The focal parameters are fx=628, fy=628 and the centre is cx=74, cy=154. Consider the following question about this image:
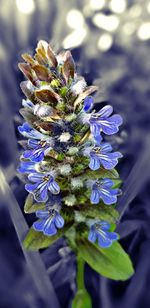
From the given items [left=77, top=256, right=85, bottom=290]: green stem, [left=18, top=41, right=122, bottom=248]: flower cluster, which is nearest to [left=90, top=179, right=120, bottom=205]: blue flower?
[left=18, top=41, right=122, bottom=248]: flower cluster

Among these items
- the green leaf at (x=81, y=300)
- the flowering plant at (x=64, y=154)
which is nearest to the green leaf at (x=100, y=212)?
A: the flowering plant at (x=64, y=154)

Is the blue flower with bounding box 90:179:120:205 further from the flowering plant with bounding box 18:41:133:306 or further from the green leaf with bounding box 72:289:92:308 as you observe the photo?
the green leaf with bounding box 72:289:92:308

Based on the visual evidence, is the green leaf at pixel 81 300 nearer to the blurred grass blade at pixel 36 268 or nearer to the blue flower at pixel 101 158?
the blurred grass blade at pixel 36 268

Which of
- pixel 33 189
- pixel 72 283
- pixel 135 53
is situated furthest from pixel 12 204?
pixel 135 53

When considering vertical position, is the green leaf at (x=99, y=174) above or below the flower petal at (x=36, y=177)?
below

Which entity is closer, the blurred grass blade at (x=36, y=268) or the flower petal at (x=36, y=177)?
the flower petal at (x=36, y=177)

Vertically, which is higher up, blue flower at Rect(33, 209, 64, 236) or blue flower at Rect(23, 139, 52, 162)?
blue flower at Rect(23, 139, 52, 162)

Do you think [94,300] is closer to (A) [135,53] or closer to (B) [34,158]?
(B) [34,158]
